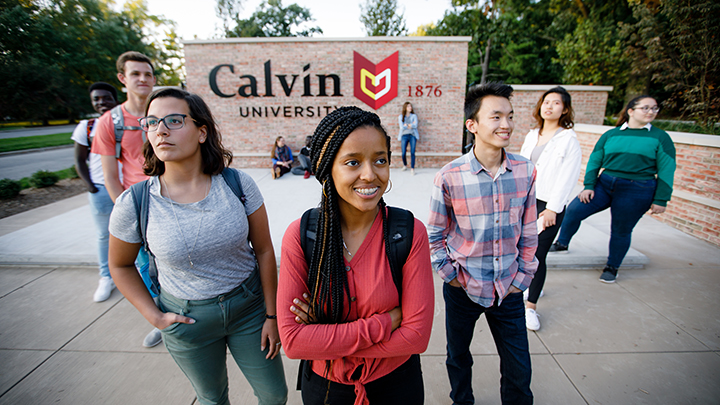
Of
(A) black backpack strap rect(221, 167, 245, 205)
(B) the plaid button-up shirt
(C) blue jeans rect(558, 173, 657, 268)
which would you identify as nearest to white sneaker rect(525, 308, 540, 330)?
(B) the plaid button-up shirt

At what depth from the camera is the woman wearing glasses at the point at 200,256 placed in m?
1.40

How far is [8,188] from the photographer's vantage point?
6.73 m

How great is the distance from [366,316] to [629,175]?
11.5 ft

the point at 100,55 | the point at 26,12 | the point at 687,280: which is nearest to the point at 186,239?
the point at 687,280

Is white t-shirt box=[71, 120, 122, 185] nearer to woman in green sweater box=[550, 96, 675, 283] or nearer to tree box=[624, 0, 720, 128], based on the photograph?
woman in green sweater box=[550, 96, 675, 283]

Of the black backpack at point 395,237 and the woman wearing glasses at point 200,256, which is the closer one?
the black backpack at point 395,237

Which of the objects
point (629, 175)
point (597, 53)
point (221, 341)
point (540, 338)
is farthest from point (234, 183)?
point (597, 53)

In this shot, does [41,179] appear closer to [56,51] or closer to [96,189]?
[96,189]

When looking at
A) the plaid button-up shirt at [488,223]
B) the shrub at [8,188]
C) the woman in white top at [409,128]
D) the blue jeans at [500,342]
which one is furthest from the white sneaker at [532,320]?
the shrub at [8,188]

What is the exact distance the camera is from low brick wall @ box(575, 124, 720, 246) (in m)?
4.46

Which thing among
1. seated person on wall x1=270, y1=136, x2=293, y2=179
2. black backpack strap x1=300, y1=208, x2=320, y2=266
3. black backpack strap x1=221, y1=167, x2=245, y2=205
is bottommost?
seated person on wall x1=270, y1=136, x2=293, y2=179

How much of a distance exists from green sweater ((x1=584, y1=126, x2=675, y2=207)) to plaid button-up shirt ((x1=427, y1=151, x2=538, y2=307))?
7.56 feet

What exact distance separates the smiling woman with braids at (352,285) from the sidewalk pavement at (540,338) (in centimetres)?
126

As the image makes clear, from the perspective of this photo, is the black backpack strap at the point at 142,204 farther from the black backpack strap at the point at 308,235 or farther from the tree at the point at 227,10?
the tree at the point at 227,10
